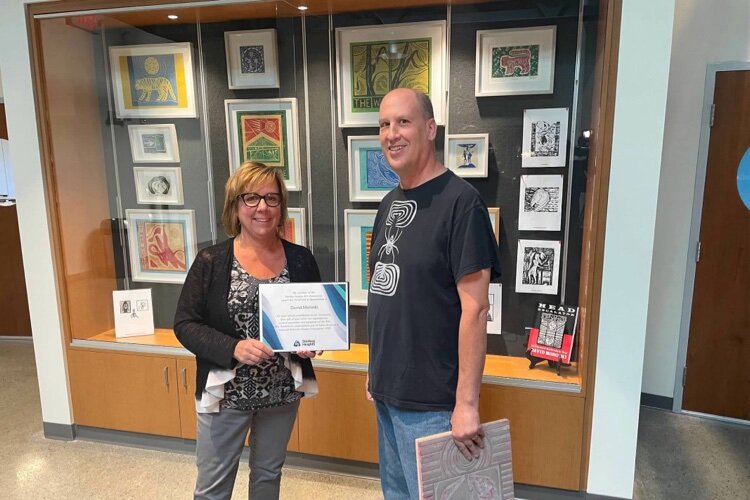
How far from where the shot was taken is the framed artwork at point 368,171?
8.45 ft

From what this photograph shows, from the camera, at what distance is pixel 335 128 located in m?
2.62

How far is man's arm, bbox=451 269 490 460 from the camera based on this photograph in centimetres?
136

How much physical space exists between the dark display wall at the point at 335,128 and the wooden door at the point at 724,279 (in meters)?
1.33

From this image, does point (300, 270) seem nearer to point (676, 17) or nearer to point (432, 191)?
point (432, 191)

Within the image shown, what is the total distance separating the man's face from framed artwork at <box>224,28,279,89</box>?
55.1 inches

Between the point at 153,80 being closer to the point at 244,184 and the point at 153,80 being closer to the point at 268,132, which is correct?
the point at 268,132

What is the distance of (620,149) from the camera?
196cm

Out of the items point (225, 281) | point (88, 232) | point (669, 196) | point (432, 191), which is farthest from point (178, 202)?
point (669, 196)

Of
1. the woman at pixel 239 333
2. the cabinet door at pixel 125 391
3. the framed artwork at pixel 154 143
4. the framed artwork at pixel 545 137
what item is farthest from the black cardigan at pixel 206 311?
the framed artwork at pixel 545 137

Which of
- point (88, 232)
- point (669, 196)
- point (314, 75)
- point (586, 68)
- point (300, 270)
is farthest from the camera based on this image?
point (669, 196)

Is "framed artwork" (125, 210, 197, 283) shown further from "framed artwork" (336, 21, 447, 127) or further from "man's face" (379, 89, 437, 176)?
"man's face" (379, 89, 437, 176)

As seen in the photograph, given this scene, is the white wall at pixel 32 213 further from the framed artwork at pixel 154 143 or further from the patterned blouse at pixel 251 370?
the patterned blouse at pixel 251 370

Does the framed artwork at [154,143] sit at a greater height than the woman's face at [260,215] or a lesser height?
greater

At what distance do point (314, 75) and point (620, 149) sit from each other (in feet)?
5.09
